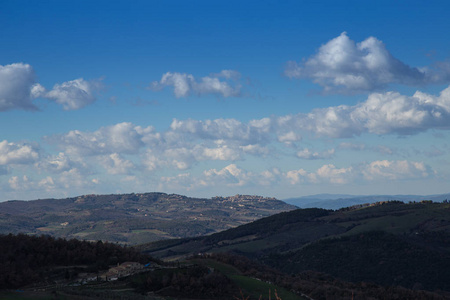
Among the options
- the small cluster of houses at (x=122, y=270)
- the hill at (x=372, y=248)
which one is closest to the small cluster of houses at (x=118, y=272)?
the small cluster of houses at (x=122, y=270)

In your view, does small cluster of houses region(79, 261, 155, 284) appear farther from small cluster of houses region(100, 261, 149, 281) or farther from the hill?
the hill

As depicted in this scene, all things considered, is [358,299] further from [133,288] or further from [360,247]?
[360,247]

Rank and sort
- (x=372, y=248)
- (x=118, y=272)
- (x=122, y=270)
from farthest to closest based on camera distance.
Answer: (x=372, y=248), (x=122, y=270), (x=118, y=272)

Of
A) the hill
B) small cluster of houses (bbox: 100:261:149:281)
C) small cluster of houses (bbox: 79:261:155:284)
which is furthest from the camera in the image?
the hill

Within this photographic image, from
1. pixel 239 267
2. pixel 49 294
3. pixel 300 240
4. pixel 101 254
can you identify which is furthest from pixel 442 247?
pixel 49 294

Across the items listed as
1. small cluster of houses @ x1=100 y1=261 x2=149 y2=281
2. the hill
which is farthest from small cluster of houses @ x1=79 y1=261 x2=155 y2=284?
the hill

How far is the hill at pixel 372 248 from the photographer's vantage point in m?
114

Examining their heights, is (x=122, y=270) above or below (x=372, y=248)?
above

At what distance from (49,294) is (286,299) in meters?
25.5

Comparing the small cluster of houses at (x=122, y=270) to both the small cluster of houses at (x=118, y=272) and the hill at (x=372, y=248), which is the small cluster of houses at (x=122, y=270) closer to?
the small cluster of houses at (x=118, y=272)

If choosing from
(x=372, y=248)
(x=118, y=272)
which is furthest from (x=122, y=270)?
(x=372, y=248)

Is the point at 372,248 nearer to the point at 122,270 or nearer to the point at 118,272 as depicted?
the point at 122,270

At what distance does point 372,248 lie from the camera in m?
135

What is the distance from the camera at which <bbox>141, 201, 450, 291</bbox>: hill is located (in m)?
114
